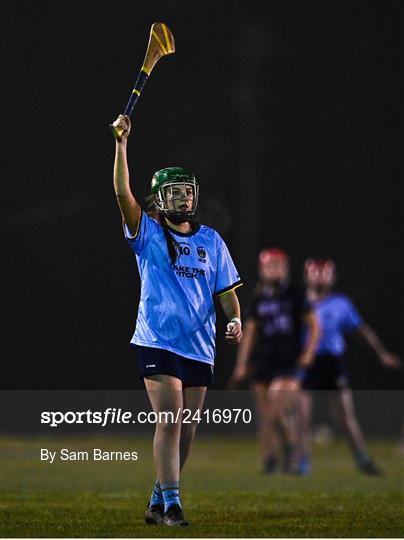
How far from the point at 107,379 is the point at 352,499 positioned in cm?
819

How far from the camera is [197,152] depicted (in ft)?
63.3

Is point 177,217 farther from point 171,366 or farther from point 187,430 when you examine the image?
point 187,430

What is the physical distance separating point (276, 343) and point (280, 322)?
22cm

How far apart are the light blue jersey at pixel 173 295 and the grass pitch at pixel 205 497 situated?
1.08m

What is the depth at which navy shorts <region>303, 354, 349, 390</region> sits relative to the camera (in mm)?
14977

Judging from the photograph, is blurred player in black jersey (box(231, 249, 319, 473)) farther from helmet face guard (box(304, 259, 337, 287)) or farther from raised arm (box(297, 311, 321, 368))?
helmet face guard (box(304, 259, 337, 287))

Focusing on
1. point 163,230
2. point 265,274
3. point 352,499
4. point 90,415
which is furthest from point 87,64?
point 163,230

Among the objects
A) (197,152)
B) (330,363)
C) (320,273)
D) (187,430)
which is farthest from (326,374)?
(187,430)

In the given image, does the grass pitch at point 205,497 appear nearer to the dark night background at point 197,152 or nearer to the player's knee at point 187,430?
the player's knee at point 187,430

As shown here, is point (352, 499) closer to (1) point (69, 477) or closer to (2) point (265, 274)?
(1) point (69, 477)

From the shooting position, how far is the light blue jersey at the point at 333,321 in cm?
1535

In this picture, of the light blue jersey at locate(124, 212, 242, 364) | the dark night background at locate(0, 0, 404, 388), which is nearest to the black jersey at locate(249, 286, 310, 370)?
the dark night background at locate(0, 0, 404, 388)

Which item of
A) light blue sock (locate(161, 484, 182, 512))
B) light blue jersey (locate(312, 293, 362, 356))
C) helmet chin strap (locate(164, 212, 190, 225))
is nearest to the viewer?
light blue sock (locate(161, 484, 182, 512))

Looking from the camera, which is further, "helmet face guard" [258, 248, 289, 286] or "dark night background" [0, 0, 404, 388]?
"dark night background" [0, 0, 404, 388]
